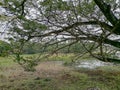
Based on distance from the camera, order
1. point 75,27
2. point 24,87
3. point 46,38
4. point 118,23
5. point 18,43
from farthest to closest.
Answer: point 24,87
point 46,38
point 18,43
point 75,27
point 118,23

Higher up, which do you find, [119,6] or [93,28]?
[119,6]

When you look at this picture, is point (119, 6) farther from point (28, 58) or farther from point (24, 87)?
point (24, 87)

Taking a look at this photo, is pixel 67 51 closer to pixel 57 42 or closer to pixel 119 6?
pixel 57 42

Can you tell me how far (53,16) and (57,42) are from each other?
407 millimetres

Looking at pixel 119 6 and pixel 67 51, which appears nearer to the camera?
pixel 119 6

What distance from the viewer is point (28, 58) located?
159 inches

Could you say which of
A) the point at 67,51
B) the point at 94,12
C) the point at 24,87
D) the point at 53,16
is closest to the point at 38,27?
the point at 53,16

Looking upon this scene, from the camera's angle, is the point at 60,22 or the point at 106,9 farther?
the point at 60,22

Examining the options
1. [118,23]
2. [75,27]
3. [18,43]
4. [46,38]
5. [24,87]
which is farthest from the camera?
[24,87]

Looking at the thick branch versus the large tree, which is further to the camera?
the large tree

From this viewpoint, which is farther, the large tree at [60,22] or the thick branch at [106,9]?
the large tree at [60,22]

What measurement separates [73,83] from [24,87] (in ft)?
5.73

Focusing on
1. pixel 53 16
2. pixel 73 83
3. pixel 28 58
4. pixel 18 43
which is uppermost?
pixel 53 16

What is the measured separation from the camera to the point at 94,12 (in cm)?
407
